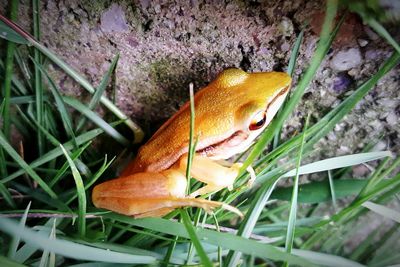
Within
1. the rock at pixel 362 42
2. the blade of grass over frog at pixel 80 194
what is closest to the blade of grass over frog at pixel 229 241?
the blade of grass over frog at pixel 80 194

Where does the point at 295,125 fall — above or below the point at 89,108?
below

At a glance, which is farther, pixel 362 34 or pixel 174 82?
pixel 174 82

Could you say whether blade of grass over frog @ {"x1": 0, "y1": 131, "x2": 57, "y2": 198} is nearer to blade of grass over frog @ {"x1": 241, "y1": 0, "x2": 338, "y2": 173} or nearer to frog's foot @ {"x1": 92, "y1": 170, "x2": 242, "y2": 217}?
frog's foot @ {"x1": 92, "y1": 170, "x2": 242, "y2": 217}

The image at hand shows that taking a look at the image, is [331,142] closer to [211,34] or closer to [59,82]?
[211,34]

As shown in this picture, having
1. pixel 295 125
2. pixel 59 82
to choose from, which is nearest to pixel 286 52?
pixel 295 125

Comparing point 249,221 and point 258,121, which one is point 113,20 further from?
point 249,221

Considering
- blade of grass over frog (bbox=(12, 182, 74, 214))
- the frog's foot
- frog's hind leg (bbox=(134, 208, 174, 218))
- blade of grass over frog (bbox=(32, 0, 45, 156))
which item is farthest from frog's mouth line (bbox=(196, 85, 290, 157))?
blade of grass over frog (bbox=(32, 0, 45, 156))

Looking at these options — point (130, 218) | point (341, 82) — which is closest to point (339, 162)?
point (341, 82)
